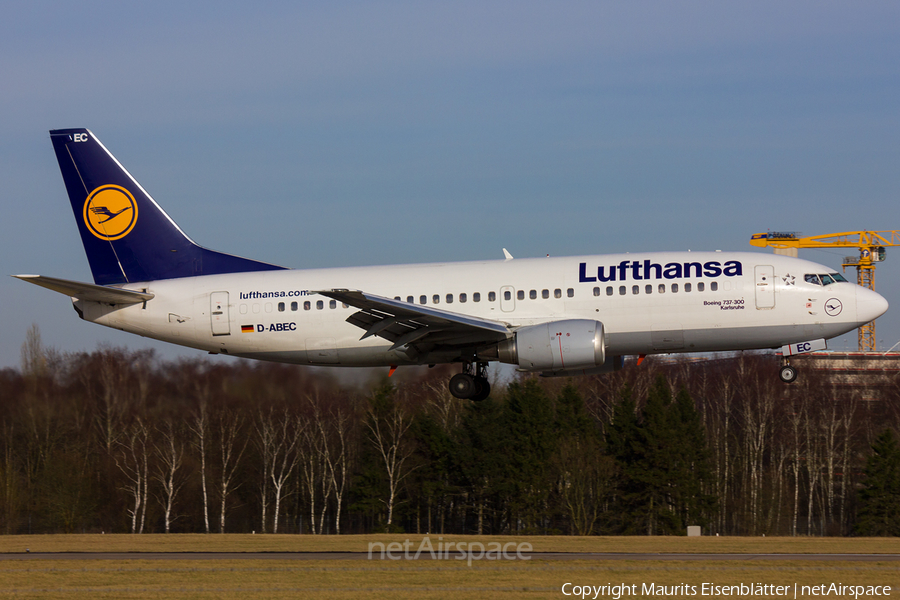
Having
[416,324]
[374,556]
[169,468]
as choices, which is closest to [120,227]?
[416,324]

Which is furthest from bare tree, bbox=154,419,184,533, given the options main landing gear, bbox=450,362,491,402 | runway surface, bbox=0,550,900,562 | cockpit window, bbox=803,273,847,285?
cockpit window, bbox=803,273,847,285

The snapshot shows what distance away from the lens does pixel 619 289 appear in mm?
28641

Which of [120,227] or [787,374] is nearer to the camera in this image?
[787,374]

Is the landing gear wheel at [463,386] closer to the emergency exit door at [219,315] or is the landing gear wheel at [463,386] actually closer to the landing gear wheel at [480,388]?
the landing gear wheel at [480,388]

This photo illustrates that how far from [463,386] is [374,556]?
575cm

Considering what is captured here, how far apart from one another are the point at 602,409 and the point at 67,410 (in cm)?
4285

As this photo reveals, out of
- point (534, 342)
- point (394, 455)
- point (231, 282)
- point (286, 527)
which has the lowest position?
point (286, 527)

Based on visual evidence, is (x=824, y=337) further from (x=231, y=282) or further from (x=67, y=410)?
(x=67, y=410)

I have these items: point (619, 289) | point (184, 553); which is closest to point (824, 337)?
point (619, 289)

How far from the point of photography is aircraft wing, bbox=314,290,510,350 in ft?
87.9

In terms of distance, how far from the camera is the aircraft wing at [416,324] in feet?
87.9

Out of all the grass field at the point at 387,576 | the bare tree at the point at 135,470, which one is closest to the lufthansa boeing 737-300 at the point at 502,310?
the grass field at the point at 387,576

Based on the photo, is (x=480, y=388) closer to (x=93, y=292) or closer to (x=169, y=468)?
(x=93, y=292)

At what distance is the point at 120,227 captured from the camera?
109 ft
